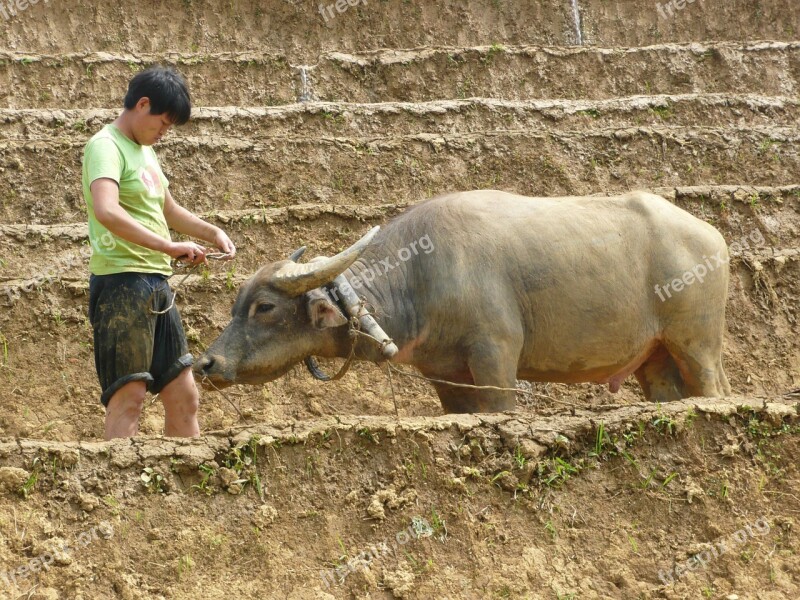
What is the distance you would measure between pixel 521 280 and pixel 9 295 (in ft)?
14.1

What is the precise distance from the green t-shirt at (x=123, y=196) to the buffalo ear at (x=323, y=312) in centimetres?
130

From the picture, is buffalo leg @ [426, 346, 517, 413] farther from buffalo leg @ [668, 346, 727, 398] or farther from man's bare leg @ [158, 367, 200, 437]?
man's bare leg @ [158, 367, 200, 437]

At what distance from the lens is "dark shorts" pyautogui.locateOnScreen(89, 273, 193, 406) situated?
6.24 metres

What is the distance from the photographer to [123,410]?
627 cm

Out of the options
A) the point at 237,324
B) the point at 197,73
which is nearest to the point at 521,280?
the point at 237,324

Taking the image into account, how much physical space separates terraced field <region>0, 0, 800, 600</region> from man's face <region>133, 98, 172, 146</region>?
1771mm

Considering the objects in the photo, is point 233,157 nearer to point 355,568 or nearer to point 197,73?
point 197,73

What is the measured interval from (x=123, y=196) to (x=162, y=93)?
62cm

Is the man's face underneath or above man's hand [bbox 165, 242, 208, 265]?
above

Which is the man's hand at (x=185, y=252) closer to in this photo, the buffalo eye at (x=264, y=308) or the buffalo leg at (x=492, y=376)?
the buffalo eye at (x=264, y=308)

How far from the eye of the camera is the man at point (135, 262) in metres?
6.15

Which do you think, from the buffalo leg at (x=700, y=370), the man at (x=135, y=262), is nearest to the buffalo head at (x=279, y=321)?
the man at (x=135, y=262)

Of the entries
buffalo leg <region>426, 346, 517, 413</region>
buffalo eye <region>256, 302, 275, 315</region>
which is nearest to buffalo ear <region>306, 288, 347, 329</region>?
buffalo eye <region>256, 302, 275, 315</region>

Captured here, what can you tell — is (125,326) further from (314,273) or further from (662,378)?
(662,378)
